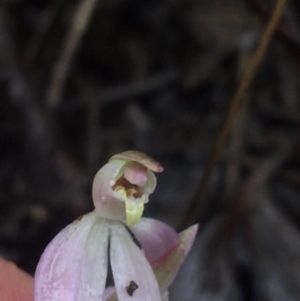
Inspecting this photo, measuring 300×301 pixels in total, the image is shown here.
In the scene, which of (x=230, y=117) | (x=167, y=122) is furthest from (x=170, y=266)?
(x=167, y=122)

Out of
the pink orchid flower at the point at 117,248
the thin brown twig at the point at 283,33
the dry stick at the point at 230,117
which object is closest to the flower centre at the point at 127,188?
the pink orchid flower at the point at 117,248

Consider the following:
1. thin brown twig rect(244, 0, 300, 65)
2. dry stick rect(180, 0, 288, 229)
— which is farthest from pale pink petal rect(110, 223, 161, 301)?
thin brown twig rect(244, 0, 300, 65)

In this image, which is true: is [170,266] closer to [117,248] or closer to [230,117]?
[117,248]

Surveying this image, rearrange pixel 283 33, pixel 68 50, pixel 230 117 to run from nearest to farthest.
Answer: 1. pixel 230 117
2. pixel 283 33
3. pixel 68 50

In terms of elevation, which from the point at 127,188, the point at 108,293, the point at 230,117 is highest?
the point at 230,117

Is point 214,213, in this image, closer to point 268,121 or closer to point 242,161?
point 242,161

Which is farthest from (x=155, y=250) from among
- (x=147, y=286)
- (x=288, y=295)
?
(x=288, y=295)

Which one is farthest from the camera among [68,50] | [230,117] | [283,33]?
[68,50]
